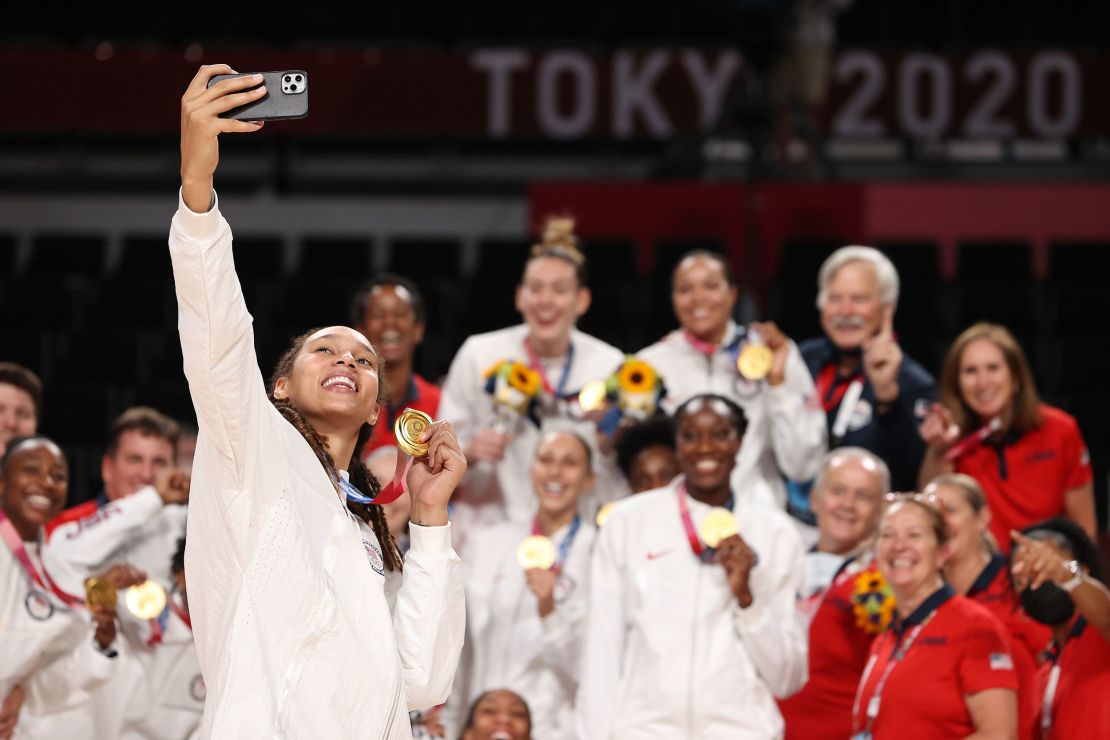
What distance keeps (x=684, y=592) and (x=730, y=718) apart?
47 cm

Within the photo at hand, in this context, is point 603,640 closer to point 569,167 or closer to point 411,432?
point 411,432

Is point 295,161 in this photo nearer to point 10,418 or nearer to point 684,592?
point 10,418

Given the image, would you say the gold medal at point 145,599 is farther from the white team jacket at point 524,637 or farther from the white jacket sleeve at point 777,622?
the white jacket sleeve at point 777,622

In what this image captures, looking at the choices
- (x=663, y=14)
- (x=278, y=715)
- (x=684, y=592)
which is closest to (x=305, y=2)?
(x=663, y=14)

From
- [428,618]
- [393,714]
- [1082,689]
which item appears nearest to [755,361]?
[1082,689]

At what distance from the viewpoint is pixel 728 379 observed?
22.3 feet

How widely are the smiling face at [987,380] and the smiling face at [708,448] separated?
130 cm

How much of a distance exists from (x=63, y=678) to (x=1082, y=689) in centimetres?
345

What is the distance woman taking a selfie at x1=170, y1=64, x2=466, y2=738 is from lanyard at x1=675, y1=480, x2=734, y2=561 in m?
2.21

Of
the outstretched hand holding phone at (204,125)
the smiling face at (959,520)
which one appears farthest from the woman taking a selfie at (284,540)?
the smiling face at (959,520)

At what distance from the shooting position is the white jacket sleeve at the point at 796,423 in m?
6.43

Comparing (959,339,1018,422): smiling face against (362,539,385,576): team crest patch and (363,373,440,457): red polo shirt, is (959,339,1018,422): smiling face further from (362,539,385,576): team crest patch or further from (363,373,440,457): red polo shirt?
(362,539,385,576): team crest patch

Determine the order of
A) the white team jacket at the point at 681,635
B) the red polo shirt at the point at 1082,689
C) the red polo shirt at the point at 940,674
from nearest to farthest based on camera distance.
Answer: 1. the red polo shirt at the point at 1082,689
2. the red polo shirt at the point at 940,674
3. the white team jacket at the point at 681,635

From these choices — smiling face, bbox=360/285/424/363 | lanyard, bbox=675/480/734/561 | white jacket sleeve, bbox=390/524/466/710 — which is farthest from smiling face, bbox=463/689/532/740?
white jacket sleeve, bbox=390/524/466/710
